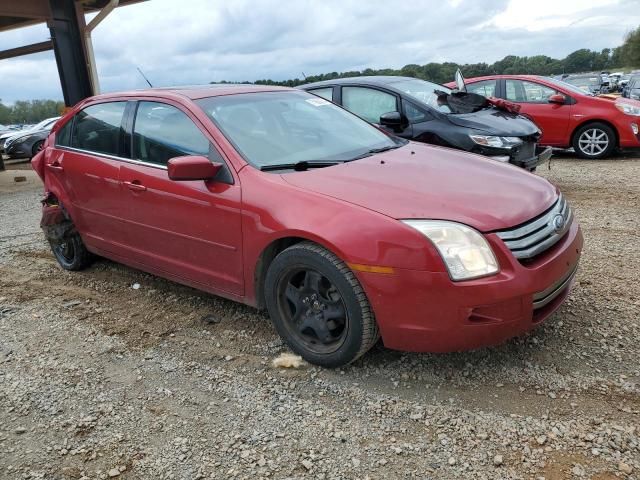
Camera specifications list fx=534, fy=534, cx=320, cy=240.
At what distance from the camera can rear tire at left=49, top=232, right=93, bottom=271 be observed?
480 cm

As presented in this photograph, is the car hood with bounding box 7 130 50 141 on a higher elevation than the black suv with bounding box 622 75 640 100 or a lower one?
lower

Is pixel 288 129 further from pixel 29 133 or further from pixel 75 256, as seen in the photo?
pixel 29 133

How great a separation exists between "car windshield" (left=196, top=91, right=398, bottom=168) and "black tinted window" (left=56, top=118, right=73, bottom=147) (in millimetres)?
1702

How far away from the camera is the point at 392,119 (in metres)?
5.64

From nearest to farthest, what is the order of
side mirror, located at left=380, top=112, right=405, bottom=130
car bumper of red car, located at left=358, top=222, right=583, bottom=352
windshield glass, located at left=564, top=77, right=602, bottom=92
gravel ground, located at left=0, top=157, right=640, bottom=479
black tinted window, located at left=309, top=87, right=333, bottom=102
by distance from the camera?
gravel ground, located at left=0, top=157, right=640, bottom=479, car bumper of red car, located at left=358, top=222, right=583, bottom=352, side mirror, located at left=380, top=112, right=405, bottom=130, black tinted window, located at left=309, top=87, right=333, bottom=102, windshield glass, located at left=564, top=77, right=602, bottom=92

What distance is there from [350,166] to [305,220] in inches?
23.2

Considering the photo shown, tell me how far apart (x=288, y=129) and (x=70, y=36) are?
8.34 m

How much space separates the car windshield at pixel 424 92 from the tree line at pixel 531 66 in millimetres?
543

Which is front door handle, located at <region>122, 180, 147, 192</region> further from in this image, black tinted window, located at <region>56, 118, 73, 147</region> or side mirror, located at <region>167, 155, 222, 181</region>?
black tinted window, located at <region>56, 118, 73, 147</region>

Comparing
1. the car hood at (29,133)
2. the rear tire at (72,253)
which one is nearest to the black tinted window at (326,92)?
the rear tire at (72,253)

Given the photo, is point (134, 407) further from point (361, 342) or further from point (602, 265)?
point (602, 265)

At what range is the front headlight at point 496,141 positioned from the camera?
592cm

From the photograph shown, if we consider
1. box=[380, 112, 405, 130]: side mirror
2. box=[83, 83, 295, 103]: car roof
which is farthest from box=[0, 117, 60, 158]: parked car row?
box=[83, 83, 295, 103]: car roof

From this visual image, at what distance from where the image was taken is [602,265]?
13.7 feet
